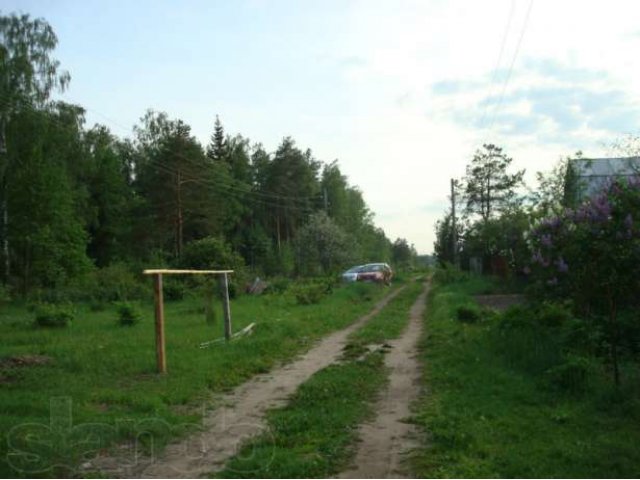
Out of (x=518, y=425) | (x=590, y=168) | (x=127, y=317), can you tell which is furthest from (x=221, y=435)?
(x=590, y=168)

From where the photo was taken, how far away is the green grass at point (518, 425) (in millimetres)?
5531

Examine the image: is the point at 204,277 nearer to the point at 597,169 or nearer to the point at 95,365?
the point at 95,365

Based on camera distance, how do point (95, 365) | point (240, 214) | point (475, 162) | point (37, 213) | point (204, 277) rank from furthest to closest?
1. point (240, 214)
2. point (475, 162)
3. point (37, 213)
4. point (204, 277)
5. point (95, 365)

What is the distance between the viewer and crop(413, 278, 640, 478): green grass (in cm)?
553

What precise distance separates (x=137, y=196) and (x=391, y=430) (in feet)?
182

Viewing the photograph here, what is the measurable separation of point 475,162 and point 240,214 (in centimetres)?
2834

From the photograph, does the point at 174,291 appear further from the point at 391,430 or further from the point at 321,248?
the point at 321,248

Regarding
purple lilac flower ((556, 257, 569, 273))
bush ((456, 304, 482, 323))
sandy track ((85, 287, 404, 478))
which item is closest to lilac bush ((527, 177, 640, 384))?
purple lilac flower ((556, 257, 569, 273))

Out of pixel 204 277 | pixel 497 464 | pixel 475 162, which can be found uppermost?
pixel 475 162

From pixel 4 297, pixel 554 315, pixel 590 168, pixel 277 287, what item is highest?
pixel 590 168

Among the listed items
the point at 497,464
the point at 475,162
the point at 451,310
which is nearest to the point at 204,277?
the point at 451,310

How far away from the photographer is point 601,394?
25.9ft

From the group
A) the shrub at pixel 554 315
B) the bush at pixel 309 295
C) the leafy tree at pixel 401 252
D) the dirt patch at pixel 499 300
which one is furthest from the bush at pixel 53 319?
the leafy tree at pixel 401 252

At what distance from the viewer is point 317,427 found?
688 centimetres
